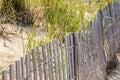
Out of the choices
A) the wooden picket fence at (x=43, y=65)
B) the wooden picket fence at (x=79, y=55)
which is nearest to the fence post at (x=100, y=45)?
the wooden picket fence at (x=79, y=55)

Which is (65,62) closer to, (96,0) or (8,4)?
(8,4)

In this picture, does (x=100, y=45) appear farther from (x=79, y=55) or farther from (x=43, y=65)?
(x=43, y=65)

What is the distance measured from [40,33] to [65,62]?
6.92ft

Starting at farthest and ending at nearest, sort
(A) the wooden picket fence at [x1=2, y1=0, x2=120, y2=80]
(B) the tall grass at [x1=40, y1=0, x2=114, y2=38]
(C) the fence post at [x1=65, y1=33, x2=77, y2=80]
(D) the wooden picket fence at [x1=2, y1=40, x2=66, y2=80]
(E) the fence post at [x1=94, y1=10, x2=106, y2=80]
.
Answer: (B) the tall grass at [x1=40, y1=0, x2=114, y2=38]
(E) the fence post at [x1=94, y1=10, x2=106, y2=80]
(C) the fence post at [x1=65, y1=33, x2=77, y2=80]
(A) the wooden picket fence at [x1=2, y1=0, x2=120, y2=80]
(D) the wooden picket fence at [x1=2, y1=40, x2=66, y2=80]

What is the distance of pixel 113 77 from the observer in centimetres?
580

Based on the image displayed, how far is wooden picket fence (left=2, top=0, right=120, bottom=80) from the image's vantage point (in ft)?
11.7

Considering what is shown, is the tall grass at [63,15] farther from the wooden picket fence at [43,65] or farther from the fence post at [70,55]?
the wooden picket fence at [43,65]

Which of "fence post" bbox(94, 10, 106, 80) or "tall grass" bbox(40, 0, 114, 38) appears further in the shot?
"tall grass" bbox(40, 0, 114, 38)

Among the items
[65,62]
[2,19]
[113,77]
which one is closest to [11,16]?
[2,19]

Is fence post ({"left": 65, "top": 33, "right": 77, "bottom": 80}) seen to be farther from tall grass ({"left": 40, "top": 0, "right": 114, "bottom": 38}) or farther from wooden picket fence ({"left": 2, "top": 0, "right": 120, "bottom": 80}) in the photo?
tall grass ({"left": 40, "top": 0, "right": 114, "bottom": 38})

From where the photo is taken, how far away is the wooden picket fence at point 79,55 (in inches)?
140

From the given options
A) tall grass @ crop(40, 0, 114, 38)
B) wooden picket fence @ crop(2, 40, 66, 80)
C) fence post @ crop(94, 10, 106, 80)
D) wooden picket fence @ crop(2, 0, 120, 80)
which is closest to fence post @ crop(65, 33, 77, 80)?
wooden picket fence @ crop(2, 0, 120, 80)

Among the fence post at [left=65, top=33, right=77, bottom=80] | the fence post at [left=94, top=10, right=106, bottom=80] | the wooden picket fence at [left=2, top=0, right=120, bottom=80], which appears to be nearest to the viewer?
the wooden picket fence at [left=2, top=0, right=120, bottom=80]

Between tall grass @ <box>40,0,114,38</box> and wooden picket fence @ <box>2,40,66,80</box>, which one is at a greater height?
tall grass @ <box>40,0,114,38</box>
